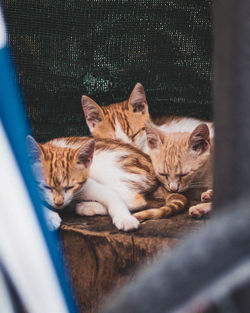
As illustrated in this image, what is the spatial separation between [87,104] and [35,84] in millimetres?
156

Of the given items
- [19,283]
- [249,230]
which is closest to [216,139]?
[249,230]

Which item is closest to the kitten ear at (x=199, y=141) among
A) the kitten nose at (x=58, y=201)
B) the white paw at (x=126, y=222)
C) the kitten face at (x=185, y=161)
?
the kitten face at (x=185, y=161)

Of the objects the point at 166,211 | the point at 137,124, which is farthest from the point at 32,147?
the point at 166,211

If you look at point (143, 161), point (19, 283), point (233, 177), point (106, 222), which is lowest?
point (19, 283)

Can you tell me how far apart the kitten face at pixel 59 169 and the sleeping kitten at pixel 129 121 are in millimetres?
84

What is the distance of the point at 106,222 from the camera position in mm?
1151

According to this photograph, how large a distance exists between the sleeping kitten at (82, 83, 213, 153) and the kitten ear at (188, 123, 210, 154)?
0.11ft

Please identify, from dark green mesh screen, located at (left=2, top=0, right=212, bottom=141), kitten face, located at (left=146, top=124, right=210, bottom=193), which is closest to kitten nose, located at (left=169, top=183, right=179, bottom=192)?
kitten face, located at (left=146, top=124, right=210, bottom=193)

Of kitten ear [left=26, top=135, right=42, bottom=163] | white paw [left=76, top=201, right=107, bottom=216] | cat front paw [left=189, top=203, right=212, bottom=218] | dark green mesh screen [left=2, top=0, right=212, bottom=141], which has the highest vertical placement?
dark green mesh screen [left=2, top=0, right=212, bottom=141]

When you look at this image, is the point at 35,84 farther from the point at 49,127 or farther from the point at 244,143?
the point at 244,143

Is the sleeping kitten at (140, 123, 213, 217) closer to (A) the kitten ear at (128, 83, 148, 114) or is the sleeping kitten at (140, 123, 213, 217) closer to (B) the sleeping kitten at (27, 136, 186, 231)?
(B) the sleeping kitten at (27, 136, 186, 231)

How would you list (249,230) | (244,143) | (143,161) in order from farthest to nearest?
(143,161)
(244,143)
(249,230)

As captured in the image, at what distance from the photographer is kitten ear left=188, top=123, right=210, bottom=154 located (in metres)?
1.18

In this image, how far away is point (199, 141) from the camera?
1.19 metres
